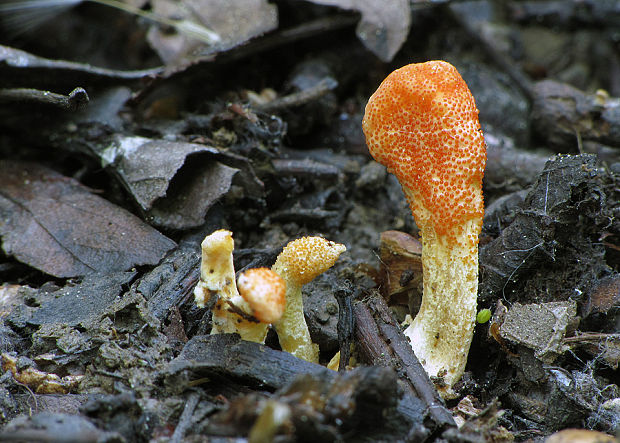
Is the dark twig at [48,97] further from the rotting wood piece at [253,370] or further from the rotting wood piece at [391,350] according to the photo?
the rotting wood piece at [391,350]

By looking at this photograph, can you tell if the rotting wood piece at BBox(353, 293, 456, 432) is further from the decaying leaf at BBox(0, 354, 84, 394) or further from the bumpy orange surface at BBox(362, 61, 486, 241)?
the decaying leaf at BBox(0, 354, 84, 394)

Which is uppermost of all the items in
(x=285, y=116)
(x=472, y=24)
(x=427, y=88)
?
(x=427, y=88)

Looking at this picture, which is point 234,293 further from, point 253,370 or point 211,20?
point 211,20

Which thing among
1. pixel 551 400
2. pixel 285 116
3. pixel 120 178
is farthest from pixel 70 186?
pixel 551 400

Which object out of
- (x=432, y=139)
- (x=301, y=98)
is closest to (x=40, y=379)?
(x=432, y=139)

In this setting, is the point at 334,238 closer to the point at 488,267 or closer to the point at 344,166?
the point at 344,166

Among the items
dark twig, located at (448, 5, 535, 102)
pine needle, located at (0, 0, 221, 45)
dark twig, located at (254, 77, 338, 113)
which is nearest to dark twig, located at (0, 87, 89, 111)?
pine needle, located at (0, 0, 221, 45)
